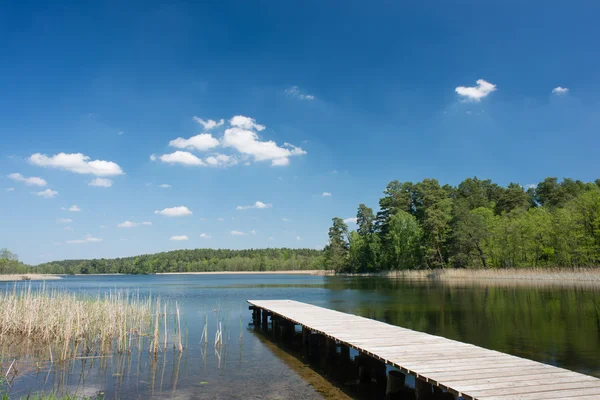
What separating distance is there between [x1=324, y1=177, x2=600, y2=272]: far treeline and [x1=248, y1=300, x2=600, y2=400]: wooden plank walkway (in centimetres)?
4034

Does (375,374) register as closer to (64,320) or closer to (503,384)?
(503,384)

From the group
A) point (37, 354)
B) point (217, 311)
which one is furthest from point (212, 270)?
point (37, 354)

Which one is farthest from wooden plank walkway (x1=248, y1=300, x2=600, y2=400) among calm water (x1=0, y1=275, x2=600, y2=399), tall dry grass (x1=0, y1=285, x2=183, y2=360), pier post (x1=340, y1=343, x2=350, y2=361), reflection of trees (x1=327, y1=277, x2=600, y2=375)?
tall dry grass (x1=0, y1=285, x2=183, y2=360)

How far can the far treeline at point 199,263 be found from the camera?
6112 inches

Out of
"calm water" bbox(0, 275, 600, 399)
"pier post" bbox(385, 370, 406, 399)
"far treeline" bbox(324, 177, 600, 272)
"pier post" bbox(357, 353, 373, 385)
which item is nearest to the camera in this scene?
"pier post" bbox(385, 370, 406, 399)

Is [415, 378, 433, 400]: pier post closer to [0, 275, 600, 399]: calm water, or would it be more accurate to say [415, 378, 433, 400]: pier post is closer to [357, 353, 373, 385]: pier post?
[0, 275, 600, 399]: calm water

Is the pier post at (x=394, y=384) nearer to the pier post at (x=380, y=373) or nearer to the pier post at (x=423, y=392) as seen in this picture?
the pier post at (x=380, y=373)

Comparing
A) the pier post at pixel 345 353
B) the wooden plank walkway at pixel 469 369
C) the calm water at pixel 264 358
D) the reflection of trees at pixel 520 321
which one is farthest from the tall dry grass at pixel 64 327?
the reflection of trees at pixel 520 321

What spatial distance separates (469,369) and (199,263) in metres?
166

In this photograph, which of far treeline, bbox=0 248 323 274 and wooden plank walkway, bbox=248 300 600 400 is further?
far treeline, bbox=0 248 323 274

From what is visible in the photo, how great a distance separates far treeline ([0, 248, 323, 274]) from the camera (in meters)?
155

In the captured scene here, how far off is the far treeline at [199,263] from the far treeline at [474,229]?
55.3 meters

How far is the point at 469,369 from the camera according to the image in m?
7.36

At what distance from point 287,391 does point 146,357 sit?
19.4ft
